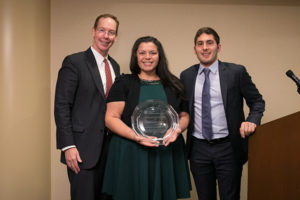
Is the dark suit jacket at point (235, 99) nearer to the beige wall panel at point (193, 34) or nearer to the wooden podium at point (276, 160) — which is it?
the wooden podium at point (276, 160)

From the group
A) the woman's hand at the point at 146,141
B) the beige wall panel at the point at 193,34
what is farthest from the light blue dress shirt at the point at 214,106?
the beige wall panel at the point at 193,34

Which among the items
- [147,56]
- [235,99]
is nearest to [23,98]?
[147,56]

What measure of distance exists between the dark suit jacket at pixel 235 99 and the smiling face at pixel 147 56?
39 centimetres

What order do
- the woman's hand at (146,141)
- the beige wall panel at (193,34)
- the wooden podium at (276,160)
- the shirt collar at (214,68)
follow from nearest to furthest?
the wooden podium at (276,160) → the woman's hand at (146,141) → the shirt collar at (214,68) → the beige wall panel at (193,34)

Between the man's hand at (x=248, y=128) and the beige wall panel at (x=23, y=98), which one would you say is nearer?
the man's hand at (x=248, y=128)

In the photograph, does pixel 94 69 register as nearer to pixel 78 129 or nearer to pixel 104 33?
pixel 104 33

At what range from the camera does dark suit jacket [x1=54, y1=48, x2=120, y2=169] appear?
77.5 inches

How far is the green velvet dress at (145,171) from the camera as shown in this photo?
176 cm

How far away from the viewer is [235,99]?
2.12 m

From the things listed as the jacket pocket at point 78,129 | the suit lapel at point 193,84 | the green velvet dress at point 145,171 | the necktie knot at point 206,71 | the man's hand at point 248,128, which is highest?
the necktie knot at point 206,71

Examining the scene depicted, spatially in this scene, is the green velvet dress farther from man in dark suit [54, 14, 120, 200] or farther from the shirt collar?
the shirt collar

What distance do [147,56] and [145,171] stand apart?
0.72 m

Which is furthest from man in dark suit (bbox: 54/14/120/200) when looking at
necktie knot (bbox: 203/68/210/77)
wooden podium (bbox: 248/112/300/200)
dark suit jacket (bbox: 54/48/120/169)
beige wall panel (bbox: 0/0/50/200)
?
wooden podium (bbox: 248/112/300/200)

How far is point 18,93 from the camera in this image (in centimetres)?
266
